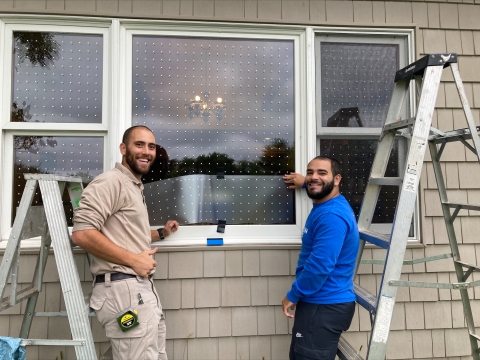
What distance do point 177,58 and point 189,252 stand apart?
1.31 metres

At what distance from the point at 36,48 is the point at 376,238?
7.83 ft

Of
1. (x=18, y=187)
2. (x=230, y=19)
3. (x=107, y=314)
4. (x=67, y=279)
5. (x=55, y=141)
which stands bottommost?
(x=107, y=314)

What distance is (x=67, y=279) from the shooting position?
1.57m

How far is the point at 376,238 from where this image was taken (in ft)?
5.71

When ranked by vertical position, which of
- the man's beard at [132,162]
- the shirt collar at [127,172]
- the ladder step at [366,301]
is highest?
the man's beard at [132,162]

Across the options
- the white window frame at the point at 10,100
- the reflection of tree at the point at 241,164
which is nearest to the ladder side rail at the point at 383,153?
the reflection of tree at the point at 241,164

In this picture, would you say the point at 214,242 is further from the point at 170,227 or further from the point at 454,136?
the point at 454,136

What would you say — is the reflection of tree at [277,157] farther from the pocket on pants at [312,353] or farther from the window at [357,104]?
the pocket on pants at [312,353]

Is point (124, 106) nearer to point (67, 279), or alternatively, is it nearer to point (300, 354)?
point (67, 279)

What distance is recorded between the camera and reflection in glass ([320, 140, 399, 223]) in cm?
237

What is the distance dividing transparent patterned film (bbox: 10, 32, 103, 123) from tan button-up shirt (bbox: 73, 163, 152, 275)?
77 centimetres

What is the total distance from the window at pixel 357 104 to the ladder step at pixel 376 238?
47 centimetres

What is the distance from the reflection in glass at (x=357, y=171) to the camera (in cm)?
237

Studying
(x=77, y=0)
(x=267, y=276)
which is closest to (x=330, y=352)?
(x=267, y=276)
